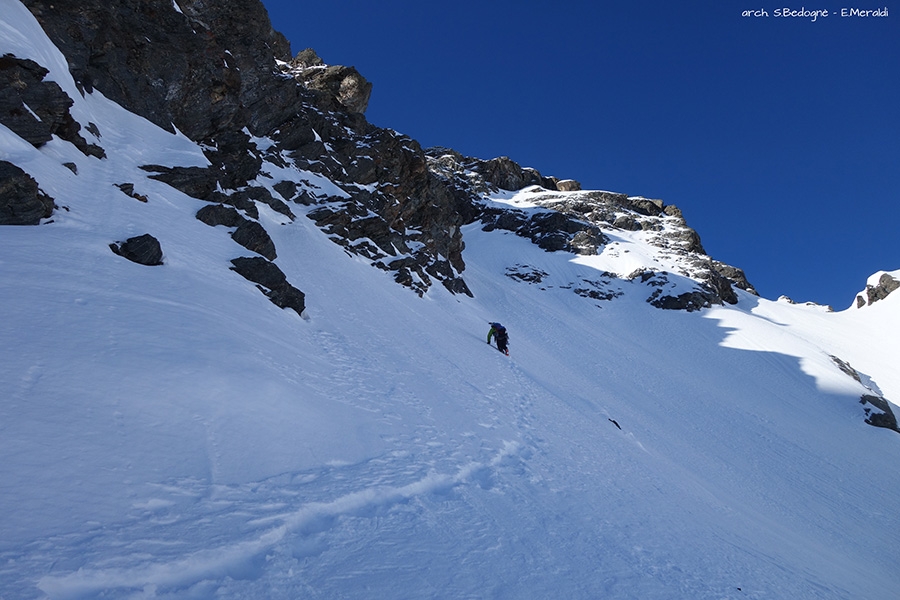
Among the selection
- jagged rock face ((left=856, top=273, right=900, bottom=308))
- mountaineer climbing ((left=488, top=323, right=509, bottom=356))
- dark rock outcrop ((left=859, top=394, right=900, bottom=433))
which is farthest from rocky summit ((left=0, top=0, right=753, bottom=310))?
jagged rock face ((left=856, top=273, right=900, bottom=308))

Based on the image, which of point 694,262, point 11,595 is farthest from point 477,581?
point 694,262

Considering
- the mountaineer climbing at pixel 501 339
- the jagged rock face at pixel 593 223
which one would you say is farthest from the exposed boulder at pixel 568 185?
the mountaineer climbing at pixel 501 339

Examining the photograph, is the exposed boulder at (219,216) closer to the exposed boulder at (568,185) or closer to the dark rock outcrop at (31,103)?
the dark rock outcrop at (31,103)

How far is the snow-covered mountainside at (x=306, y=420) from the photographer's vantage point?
4.01 meters

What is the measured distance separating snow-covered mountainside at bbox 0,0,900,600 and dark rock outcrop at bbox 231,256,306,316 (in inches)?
5.0

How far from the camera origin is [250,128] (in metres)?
32.7

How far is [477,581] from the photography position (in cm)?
425

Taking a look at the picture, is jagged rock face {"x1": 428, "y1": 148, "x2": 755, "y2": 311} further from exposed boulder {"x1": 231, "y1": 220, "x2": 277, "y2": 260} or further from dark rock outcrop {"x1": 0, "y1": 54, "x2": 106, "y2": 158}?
dark rock outcrop {"x1": 0, "y1": 54, "x2": 106, "y2": 158}

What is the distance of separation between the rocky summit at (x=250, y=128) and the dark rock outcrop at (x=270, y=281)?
339 cm

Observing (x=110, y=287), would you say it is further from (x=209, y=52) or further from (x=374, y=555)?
(x=209, y=52)

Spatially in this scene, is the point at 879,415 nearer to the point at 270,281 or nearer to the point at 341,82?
the point at 270,281

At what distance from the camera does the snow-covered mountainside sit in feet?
13.1

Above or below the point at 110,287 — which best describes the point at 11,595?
below

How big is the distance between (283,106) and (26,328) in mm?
33696
